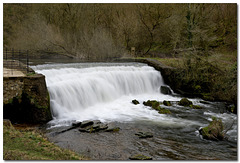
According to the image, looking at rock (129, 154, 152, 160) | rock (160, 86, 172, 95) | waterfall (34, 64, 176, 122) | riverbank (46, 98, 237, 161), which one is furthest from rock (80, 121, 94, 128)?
rock (160, 86, 172, 95)

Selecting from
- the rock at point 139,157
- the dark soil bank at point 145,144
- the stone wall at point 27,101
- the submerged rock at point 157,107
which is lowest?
the dark soil bank at point 145,144

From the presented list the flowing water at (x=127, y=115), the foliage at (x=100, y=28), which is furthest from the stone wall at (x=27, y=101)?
the foliage at (x=100, y=28)

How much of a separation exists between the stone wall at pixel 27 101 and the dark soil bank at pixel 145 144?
1.20 m

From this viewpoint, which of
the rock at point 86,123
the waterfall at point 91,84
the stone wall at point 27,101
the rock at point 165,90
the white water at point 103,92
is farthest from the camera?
the rock at point 165,90

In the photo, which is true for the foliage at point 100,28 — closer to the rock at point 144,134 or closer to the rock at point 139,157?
the rock at point 144,134

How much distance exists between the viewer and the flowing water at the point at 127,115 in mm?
7527

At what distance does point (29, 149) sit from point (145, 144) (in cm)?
338

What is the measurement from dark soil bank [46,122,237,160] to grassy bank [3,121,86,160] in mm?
691

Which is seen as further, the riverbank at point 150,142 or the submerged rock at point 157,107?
the submerged rock at point 157,107

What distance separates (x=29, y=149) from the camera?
657 centimetres

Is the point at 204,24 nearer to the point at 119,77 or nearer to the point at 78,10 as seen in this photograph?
the point at 119,77

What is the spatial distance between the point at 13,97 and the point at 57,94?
2097 millimetres

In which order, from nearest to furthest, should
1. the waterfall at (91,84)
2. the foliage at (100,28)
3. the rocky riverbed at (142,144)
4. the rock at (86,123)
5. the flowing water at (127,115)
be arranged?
1. the rocky riverbed at (142,144)
2. the flowing water at (127,115)
3. the rock at (86,123)
4. the waterfall at (91,84)
5. the foliage at (100,28)

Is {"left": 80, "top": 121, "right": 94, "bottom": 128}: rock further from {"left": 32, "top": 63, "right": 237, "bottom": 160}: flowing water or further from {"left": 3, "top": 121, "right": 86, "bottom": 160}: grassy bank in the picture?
{"left": 3, "top": 121, "right": 86, "bottom": 160}: grassy bank
